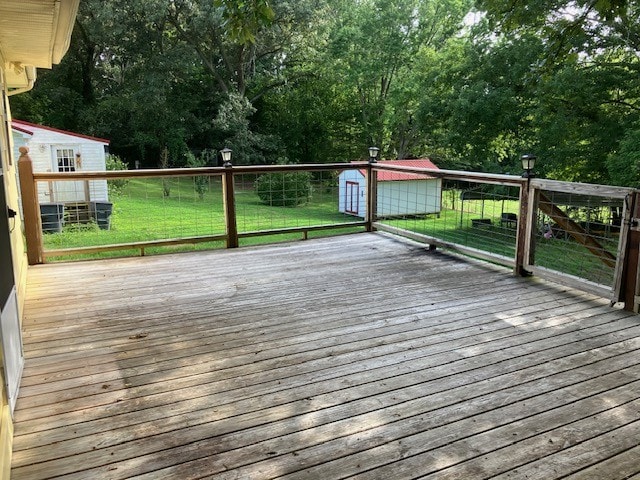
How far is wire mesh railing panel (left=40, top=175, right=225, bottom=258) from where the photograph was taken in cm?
795

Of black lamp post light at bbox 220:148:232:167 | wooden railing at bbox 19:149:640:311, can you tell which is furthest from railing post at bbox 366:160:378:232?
black lamp post light at bbox 220:148:232:167

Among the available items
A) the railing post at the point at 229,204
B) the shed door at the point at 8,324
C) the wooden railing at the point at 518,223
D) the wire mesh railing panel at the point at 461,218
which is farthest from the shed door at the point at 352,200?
the shed door at the point at 8,324

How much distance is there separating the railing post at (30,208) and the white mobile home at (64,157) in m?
5.44

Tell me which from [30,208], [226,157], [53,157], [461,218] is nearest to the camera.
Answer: [30,208]

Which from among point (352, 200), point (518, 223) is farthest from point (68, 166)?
point (518, 223)

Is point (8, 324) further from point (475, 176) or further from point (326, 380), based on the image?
point (475, 176)

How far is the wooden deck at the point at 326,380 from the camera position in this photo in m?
1.95

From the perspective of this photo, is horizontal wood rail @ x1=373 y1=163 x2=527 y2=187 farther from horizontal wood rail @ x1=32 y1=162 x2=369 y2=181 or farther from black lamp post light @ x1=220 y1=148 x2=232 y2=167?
black lamp post light @ x1=220 y1=148 x2=232 y2=167

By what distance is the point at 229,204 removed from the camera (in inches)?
222

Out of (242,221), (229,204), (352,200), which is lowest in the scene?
(242,221)

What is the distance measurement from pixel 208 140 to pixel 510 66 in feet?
41.8

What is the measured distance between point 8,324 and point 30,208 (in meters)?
2.93

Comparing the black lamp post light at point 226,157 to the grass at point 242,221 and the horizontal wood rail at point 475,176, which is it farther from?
the horizontal wood rail at point 475,176

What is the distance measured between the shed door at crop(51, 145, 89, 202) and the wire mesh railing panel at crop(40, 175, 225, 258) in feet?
0.07
